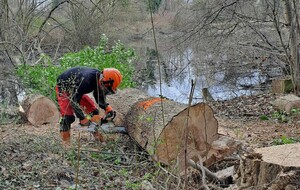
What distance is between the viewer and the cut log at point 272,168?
322 centimetres

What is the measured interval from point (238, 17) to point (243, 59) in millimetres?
5993

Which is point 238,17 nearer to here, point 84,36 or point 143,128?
point 143,128

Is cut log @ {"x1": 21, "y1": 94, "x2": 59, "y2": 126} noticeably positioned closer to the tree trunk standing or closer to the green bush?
the green bush

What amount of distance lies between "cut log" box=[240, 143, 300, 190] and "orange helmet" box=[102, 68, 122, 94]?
9.45ft

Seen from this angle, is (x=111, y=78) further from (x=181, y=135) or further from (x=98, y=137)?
(x=181, y=135)

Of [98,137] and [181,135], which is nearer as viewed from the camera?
[181,135]

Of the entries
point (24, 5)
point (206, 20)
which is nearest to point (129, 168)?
point (206, 20)

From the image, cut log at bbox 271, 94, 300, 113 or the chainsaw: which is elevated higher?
the chainsaw

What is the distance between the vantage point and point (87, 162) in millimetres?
4984

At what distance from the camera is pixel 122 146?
20.5 ft

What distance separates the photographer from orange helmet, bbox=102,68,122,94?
627cm

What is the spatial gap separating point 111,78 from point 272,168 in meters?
3.33

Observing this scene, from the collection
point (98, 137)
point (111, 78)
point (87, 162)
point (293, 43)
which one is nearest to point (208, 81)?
point (293, 43)

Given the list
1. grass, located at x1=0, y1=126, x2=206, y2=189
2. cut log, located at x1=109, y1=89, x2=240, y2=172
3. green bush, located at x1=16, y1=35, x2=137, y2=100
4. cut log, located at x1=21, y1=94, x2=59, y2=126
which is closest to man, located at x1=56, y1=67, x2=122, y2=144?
grass, located at x1=0, y1=126, x2=206, y2=189
